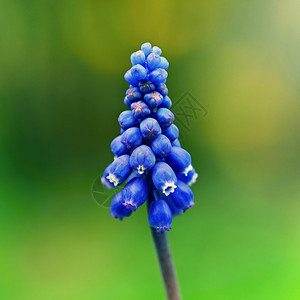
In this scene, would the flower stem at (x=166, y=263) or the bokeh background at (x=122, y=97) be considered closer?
the flower stem at (x=166, y=263)

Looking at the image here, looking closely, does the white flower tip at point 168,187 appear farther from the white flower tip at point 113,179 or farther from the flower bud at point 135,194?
the white flower tip at point 113,179

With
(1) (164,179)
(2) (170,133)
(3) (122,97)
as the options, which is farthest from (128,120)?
(3) (122,97)

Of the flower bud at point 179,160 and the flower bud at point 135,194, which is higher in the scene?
the flower bud at point 179,160

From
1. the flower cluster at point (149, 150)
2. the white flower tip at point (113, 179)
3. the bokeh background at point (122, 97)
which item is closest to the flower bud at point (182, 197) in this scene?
the flower cluster at point (149, 150)

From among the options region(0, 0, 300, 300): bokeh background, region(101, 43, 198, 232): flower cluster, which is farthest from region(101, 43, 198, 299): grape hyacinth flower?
region(0, 0, 300, 300): bokeh background

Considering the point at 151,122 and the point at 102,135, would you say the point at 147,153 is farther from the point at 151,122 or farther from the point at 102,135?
the point at 102,135

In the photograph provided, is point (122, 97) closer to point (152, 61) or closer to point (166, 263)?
point (152, 61)

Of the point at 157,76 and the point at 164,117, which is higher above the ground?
the point at 157,76
